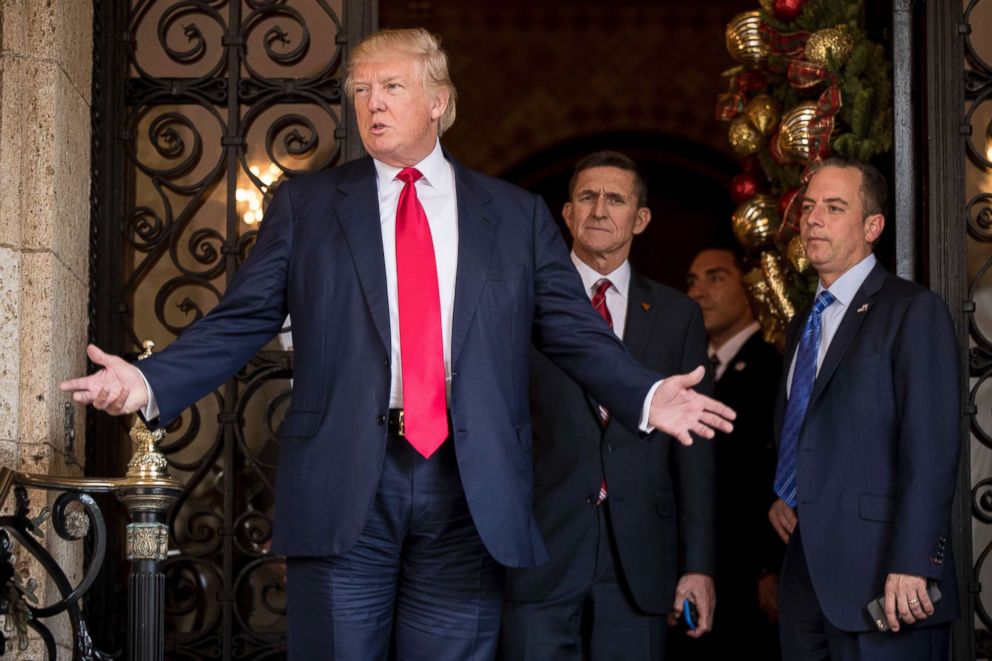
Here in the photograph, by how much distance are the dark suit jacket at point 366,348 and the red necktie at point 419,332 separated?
42 millimetres

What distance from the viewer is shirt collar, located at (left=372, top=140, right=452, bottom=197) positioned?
160 inches

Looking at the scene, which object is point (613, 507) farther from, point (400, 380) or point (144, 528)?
point (144, 528)

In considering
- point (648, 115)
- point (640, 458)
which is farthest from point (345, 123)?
point (648, 115)

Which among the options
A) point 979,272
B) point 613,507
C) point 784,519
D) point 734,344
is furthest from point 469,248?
point 734,344

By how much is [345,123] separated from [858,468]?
1.99 metres

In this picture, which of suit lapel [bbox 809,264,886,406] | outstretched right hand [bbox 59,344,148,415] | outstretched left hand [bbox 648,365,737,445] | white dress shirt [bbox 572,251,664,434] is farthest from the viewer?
white dress shirt [bbox 572,251,664,434]

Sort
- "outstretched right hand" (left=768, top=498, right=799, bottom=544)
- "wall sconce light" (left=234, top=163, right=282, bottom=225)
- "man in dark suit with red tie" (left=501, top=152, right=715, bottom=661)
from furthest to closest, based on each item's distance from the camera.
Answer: "wall sconce light" (left=234, top=163, right=282, bottom=225), "outstretched right hand" (left=768, top=498, right=799, bottom=544), "man in dark suit with red tie" (left=501, top=152, right=715, bottom=661)

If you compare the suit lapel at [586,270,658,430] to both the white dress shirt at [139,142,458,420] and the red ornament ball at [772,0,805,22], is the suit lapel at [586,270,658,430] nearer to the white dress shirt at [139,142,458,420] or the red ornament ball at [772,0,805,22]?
the white dress shirt at [139,142,458,420]

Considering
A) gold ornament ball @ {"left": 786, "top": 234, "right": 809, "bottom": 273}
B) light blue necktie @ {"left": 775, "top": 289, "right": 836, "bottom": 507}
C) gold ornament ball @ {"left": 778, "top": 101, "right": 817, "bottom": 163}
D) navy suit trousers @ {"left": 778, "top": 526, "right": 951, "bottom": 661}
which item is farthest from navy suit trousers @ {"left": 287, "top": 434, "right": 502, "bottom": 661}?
gold ornament ball @ {"left": 778, "top": 101, "right": 817, "bottom": 163}

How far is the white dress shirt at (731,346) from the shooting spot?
7.29m

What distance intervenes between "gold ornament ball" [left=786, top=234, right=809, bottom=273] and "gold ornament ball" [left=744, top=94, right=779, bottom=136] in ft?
1.99

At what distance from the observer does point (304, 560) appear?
3816mm

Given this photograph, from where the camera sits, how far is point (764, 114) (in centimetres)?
609

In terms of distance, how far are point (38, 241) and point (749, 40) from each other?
8.98 feet
